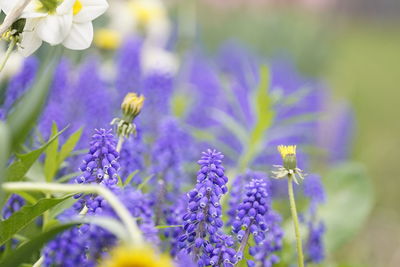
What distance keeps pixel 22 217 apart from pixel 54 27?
0.24 metres

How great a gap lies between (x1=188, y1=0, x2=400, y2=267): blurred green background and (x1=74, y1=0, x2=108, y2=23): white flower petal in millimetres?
1150

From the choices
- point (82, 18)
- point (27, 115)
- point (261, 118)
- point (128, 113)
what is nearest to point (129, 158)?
point (128, 113)

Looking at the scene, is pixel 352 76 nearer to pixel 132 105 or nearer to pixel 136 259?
pixel 132 105

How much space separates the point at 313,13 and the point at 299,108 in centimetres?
322

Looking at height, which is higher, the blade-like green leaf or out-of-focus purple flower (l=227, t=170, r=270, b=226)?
out-of-focus purple flower (l=227, t=170, r=270, b=226)

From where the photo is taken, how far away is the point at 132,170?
1.18 metres

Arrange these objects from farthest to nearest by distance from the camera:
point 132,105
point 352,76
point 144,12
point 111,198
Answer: point 352,76, point 144,12, point 132,105, point 111,198

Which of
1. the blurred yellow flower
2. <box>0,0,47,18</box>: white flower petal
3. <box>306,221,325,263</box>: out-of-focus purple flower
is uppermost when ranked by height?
the blurred yellow flower

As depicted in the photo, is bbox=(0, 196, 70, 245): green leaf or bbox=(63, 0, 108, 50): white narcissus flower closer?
bbox=(0, 196, 70, 245): green leaf

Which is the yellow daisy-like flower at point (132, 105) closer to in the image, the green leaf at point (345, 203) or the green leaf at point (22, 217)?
the green leaf at point (22, 217)

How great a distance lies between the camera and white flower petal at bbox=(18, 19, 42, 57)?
3.06ft

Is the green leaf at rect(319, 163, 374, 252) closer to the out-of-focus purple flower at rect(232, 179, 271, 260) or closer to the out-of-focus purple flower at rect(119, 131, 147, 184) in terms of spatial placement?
the out-of-focus purple flower at rect(119, 131, 147, 184)

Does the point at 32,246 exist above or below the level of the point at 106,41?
below

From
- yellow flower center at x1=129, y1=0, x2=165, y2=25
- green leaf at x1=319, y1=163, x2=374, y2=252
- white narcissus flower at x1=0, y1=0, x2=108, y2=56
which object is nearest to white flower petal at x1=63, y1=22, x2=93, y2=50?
white narcissus flower at x1=0, y1=0, x2=108, y2=56
